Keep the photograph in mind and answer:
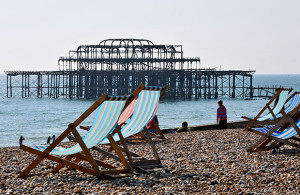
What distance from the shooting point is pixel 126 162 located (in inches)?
225

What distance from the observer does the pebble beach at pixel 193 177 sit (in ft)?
16.1

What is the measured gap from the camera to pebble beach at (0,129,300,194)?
4918 mm

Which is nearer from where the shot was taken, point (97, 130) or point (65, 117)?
point (97, 130)

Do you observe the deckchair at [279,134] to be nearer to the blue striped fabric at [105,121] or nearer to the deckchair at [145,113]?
the deckchair at [145,113]

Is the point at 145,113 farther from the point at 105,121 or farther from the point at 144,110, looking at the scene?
the point at 105,121

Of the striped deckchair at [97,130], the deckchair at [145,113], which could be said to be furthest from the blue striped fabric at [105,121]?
the deckchair at [145,113]

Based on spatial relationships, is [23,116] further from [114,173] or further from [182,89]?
[114,173]

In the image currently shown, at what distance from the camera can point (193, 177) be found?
5438 millimetres

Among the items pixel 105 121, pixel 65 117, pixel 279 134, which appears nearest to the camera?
pixel 105 121

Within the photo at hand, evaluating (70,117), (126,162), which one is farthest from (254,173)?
(70,117)

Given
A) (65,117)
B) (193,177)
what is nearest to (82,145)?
(193,177)

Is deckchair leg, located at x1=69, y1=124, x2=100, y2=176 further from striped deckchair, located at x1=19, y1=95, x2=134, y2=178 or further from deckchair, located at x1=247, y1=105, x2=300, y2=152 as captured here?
deckchair, located at x1=247, y1=105, x2=300, y2=152

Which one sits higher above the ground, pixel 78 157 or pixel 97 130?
pixel 97 130

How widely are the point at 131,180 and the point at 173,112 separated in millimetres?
33028
